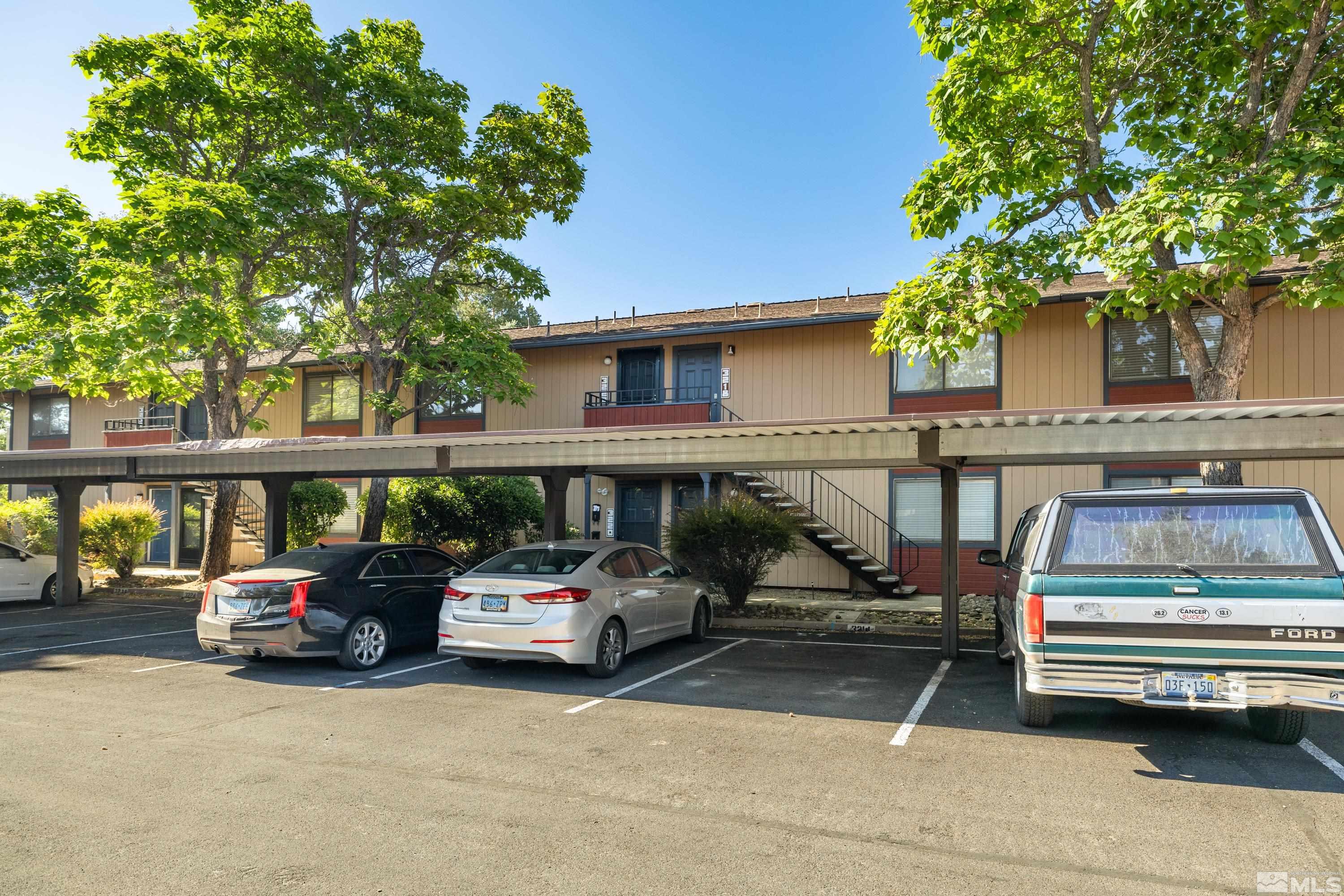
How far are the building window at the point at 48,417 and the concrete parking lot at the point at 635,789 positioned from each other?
75.7ft

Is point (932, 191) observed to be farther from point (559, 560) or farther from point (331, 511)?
point (331, 511)

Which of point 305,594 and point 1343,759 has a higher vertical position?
point 305,594

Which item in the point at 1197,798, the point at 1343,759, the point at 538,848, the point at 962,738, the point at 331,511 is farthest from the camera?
the point at 331,511

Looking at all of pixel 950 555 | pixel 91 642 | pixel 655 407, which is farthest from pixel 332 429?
pixel 950 555

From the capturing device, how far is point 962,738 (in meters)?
6.51

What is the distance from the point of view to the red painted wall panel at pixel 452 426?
21.3 metres

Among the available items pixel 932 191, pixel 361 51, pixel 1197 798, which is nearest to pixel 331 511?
pixel 361 51

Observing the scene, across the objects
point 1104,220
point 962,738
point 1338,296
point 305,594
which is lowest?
point 962,738

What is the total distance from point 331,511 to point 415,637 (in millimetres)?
11421

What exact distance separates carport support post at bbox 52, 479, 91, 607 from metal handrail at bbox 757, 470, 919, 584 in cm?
1347

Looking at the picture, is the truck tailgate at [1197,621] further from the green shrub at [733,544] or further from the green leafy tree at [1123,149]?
the green shrub at [733,544]

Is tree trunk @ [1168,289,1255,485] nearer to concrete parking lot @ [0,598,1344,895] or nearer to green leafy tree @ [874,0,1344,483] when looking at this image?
green leafy tree @ [874,0,1344,483]

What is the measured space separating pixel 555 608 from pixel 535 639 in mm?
373

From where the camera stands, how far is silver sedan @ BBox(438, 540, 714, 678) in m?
8.41
